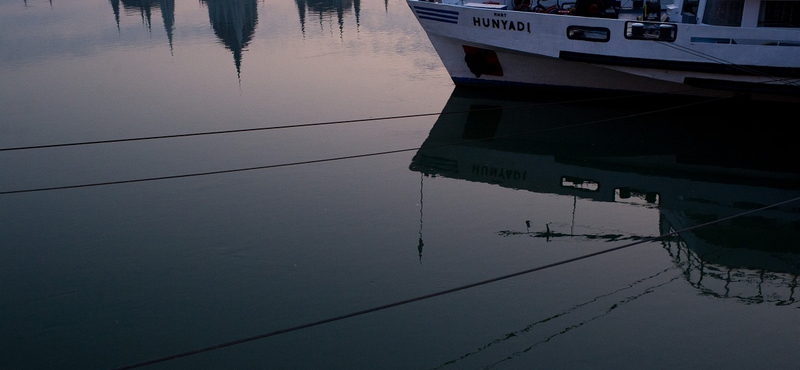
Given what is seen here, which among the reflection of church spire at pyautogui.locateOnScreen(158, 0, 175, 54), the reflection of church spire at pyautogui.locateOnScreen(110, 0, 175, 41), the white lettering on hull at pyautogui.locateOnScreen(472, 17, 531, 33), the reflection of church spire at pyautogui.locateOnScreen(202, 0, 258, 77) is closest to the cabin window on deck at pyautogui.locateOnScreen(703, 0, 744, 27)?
the white lettering on hull at pyautogui.locateOnScreen(472, 17, 531, 33)

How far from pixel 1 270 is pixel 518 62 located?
12.5 meters

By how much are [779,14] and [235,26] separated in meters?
26.0

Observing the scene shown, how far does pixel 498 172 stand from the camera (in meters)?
14.7

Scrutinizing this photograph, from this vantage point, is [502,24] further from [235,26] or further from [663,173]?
[235,26]

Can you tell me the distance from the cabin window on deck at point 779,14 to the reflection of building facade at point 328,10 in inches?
893

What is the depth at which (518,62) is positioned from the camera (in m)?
18.6

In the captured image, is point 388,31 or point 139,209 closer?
point 139,209

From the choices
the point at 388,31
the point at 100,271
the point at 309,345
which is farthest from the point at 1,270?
the point at 388,31

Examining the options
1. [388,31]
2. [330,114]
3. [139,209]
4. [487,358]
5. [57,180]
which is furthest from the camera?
[388,31]

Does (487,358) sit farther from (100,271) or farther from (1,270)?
(1,270)

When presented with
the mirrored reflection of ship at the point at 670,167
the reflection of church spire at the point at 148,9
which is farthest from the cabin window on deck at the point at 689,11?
the reflection of church spire at the point at 148,9

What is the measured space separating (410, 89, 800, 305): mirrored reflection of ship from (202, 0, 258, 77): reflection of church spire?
35.8 ft

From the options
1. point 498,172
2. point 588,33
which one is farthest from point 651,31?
point 498,172

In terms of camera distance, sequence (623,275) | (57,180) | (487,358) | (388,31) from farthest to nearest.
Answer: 1. (388,31)
2. (57,180)
3. (623,275)
4. (487,358)
